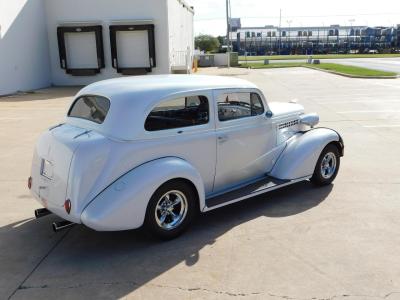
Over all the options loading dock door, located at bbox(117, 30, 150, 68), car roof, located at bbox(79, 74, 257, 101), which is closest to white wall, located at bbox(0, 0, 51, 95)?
loading dock door, located at bbox(117, 30, 150, 68)

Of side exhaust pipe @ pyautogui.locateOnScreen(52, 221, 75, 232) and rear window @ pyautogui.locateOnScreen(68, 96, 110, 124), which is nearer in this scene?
side exhaust pipe @ pyautogui.locateOnScreen(52, 221, 75, 232)

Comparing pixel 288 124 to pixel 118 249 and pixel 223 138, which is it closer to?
pixel 223 138

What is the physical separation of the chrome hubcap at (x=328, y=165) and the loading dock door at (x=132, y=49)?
19.2 metres

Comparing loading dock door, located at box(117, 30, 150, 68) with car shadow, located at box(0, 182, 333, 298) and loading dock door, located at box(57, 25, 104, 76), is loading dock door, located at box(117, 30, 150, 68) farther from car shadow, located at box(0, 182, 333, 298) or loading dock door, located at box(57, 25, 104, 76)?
car shadow, located at box(0, 182, 333, 298)

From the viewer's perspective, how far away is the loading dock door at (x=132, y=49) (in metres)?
23.6

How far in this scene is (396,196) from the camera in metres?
5.52

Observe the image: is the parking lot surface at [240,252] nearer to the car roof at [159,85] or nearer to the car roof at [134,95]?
the car roof at [134,95]

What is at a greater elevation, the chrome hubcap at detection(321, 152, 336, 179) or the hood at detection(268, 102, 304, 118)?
the hood at detection(268, 102, 304, 118)

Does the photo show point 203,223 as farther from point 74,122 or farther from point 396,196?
point 396,196

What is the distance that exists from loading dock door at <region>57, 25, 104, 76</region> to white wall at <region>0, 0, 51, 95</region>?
3.68ft

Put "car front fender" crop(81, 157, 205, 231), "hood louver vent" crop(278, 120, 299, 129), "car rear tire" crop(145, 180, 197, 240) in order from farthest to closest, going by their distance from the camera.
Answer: "hood louver vent" crop(278, 120, 299, 129) → "car rear tire" crop(145, 180, 197, 240) → "car front fender" crop(81, 157, 205, 231)

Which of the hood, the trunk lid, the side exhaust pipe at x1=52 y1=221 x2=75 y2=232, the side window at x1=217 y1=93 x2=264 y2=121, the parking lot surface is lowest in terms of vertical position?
the parking lot surface

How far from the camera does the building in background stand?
8862 cm

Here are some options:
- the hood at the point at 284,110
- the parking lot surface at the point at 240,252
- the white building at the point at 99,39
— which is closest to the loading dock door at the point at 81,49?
the white building at the point at 99,39
